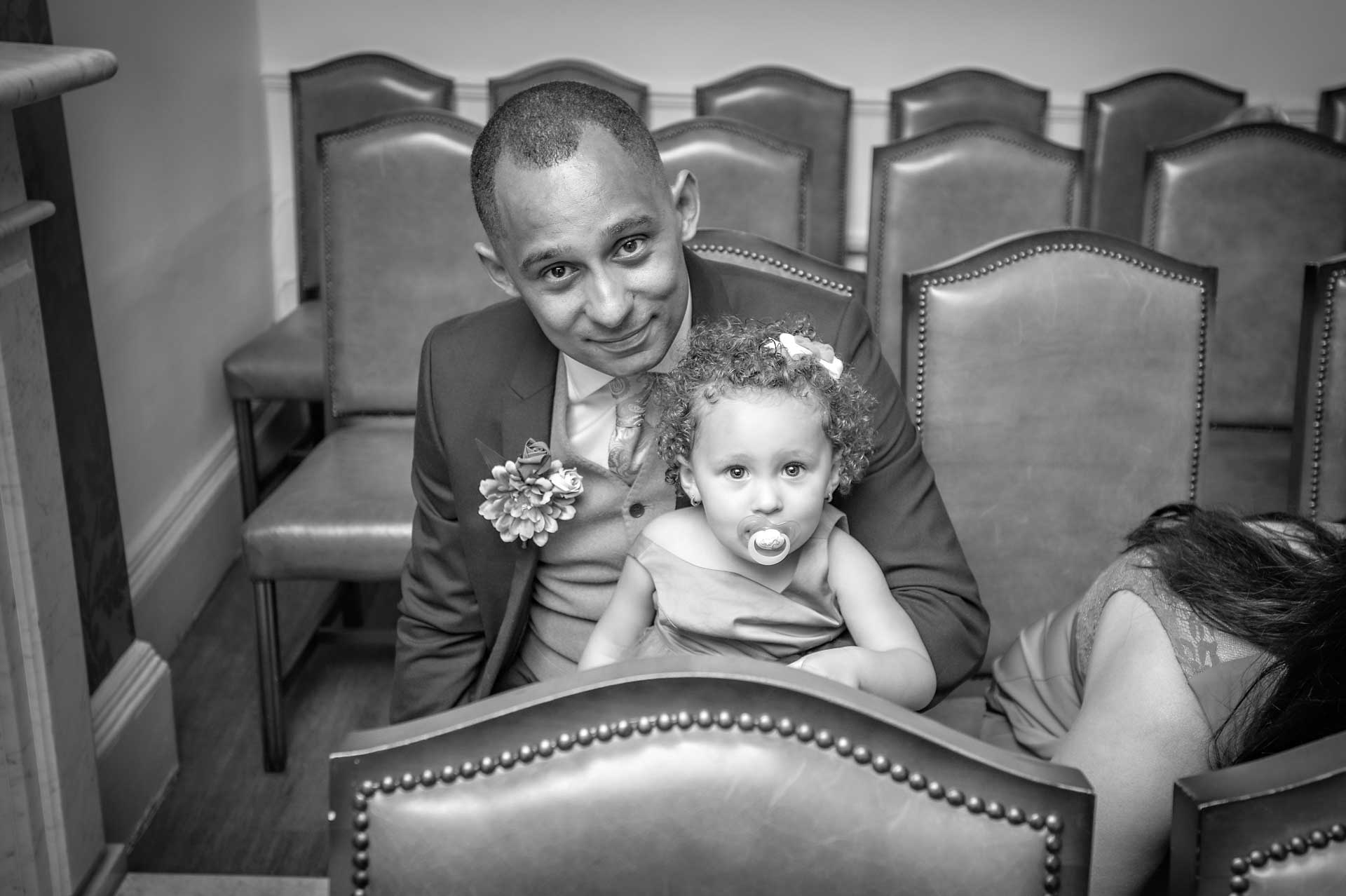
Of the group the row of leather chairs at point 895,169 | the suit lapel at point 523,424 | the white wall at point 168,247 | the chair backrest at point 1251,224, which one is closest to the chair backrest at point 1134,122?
the row of leather chairs at point 895,169

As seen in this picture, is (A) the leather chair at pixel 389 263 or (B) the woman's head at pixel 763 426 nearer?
(B) the woman's head at pixel 763 426

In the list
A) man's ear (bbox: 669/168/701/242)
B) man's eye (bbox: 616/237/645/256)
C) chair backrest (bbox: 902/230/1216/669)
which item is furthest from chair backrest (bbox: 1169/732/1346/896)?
chair backrest (bbox: 902/230/1216/669)

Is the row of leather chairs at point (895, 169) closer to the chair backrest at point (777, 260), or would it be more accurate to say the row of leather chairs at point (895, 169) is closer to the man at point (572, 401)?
the chair backrest at point (777, 260)

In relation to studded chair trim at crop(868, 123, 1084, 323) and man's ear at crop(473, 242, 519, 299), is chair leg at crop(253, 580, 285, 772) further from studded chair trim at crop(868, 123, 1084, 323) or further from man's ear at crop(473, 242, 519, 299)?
studded chair trim at crop(868, 123, 1084, 323)

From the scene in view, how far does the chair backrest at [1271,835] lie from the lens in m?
0.84

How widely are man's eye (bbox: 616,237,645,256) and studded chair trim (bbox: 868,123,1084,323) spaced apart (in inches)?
59.8

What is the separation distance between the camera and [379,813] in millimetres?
904

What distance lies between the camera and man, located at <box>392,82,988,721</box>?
4.67 feet

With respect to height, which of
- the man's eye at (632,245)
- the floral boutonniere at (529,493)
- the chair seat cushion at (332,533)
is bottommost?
the chair seat cushion at (332,533)

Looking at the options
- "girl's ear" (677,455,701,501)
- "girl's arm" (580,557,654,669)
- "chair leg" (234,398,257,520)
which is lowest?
"chair leg" (234,398,257,520)

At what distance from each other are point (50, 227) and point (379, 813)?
157cm

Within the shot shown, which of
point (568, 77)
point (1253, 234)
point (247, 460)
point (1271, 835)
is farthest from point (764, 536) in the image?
point (568, 77)

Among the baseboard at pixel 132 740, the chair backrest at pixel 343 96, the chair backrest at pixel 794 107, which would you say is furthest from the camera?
the chair backrest at pixel 794 107

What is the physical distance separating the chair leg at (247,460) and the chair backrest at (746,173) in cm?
123
